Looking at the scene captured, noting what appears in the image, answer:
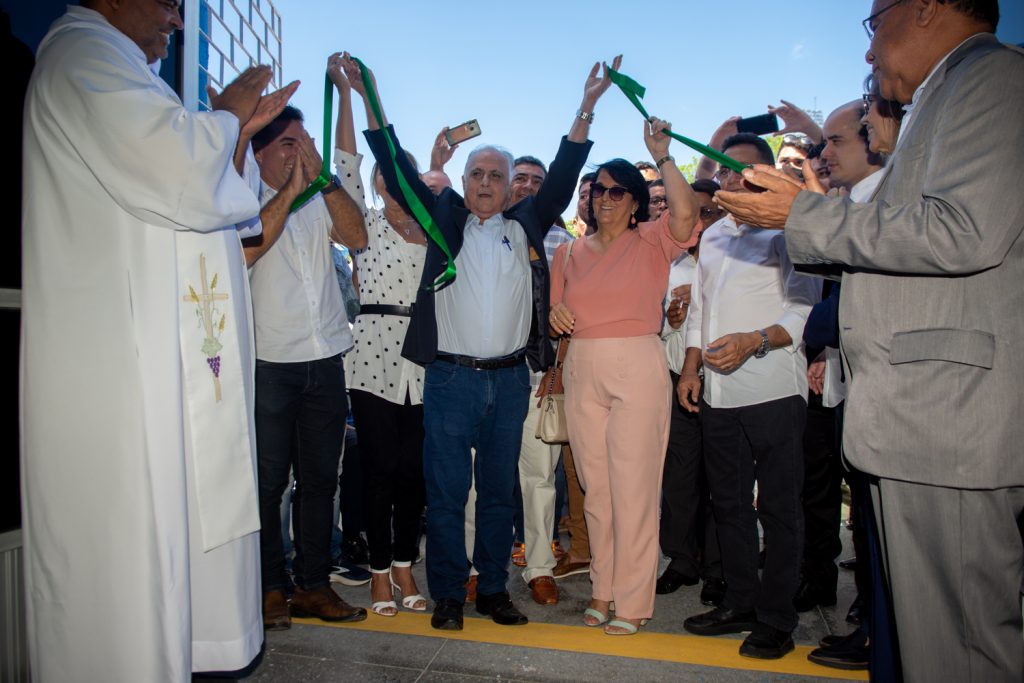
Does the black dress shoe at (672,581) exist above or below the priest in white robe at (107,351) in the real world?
below

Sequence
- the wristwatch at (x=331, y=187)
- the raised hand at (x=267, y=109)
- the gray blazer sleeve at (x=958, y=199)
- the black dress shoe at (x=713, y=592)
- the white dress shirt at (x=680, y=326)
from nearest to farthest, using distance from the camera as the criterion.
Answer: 1. the gray blazer sleeve at (x=958, y=199)
2. the raised hand at (x=267, y=109)
3. the wristwatch at (x=331, y=187)
4. the black dress shoe at (x=713, y=592)
5. the white dress shirt at (x=680, y=326)

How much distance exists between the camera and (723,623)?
358 cm

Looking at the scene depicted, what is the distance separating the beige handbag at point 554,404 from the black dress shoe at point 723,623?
3.96 ft

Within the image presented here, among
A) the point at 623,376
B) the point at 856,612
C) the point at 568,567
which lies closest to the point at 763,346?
Result: the point at 623,376

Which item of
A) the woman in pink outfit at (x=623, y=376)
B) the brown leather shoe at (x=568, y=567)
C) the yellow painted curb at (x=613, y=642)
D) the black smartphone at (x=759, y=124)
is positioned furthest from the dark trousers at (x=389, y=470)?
the black smartphone at (x=759, y=124)

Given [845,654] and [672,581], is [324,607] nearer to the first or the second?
[672,581]

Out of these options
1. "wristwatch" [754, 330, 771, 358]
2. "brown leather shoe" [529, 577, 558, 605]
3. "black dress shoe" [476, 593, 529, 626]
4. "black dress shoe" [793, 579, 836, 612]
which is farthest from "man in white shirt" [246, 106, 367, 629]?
"black dress shoe" [793, 579, 836, 612]

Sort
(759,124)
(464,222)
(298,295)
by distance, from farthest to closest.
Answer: (759,124)
(464,222)
(298,295)

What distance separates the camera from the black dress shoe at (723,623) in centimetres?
356

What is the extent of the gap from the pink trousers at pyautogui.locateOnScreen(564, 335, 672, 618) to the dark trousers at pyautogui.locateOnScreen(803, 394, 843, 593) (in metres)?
0.92

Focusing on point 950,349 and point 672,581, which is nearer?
point 950,349

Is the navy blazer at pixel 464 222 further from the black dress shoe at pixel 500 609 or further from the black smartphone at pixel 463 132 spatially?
the black dress shoe at pixel 500 609

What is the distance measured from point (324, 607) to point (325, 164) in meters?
2.30

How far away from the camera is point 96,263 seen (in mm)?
2008
